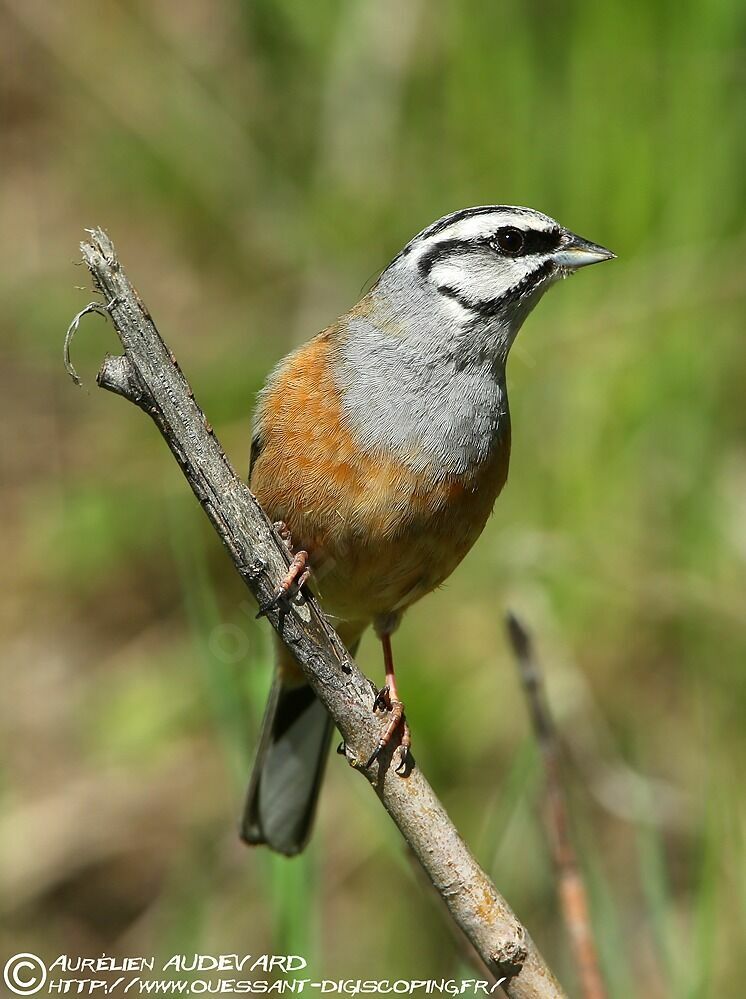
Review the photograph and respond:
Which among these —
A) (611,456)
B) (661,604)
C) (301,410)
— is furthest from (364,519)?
(611,456)

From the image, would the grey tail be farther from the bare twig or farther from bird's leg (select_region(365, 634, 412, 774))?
the bare twig

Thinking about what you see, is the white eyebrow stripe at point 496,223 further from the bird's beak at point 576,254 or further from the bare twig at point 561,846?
the bare twig at point 561,846

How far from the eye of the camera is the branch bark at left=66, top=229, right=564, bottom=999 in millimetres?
2248

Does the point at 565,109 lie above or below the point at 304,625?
above

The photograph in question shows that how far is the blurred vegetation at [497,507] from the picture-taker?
491 centimetres

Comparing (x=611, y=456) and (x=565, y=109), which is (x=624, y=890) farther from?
(x=565, y=109)

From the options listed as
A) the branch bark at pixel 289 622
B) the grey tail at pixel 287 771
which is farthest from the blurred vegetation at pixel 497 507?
the branch bark at pixel 289 622

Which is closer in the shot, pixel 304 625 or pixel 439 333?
pixel 304 625

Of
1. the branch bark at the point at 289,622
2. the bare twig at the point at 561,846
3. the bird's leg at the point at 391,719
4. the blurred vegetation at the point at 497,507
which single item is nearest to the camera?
the branch bark at the point at 289,622

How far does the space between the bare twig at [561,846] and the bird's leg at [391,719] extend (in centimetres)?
30

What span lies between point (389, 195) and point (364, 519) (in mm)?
3481

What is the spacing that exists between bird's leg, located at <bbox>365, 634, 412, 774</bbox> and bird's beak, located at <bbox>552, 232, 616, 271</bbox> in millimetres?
1146

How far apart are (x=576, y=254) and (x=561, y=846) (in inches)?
61.5

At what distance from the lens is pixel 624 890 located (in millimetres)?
5090
